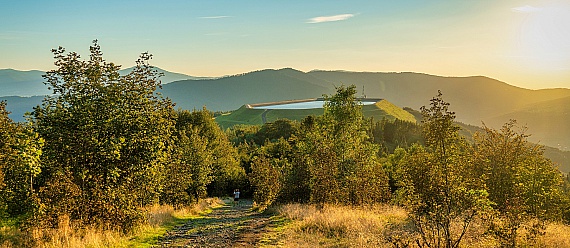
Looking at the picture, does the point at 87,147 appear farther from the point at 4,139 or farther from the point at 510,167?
the point at 510,167

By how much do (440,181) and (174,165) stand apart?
2420cm

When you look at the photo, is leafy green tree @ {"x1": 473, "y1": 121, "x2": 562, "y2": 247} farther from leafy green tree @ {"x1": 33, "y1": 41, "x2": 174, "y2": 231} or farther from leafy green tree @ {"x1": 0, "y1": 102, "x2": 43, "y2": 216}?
leafy green tree @ {"x1": 0, "y1": 102, "x2": 43, "y2": 216}

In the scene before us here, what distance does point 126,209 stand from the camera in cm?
1792

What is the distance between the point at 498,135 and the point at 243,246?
58.5 feet

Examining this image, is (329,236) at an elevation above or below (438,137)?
below

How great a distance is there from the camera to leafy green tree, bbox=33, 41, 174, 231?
1667cm

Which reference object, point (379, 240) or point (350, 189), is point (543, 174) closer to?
point (350, 189)

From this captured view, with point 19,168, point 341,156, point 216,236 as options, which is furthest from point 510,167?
point 19,168

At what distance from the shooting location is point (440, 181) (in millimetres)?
11555

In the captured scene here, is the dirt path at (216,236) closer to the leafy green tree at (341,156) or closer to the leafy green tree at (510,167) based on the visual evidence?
the leafy green tree at (341,156)

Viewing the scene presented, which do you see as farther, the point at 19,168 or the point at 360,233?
the point at 360,233

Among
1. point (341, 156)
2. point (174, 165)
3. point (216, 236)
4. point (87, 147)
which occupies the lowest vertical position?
point (216, 236)

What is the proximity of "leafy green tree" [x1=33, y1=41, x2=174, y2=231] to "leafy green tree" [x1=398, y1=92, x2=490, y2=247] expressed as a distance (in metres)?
11.6

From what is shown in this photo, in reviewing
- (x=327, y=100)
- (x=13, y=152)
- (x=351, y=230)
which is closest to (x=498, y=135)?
(x=327, y=100)
